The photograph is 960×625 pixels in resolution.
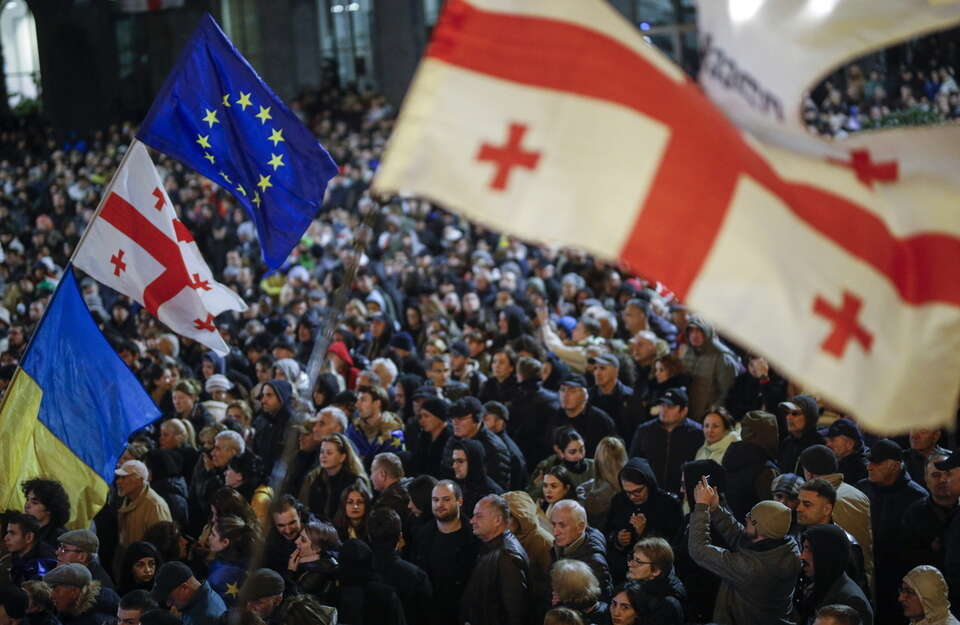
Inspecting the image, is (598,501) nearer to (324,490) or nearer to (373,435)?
(324,490)

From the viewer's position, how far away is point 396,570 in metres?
7.03

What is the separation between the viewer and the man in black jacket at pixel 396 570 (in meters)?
7.02

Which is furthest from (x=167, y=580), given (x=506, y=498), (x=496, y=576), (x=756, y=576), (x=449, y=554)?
(x=756, y=576)

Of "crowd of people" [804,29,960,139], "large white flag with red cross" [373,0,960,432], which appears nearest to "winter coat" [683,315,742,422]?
"large white flag with red cross" [373,0,960,432]

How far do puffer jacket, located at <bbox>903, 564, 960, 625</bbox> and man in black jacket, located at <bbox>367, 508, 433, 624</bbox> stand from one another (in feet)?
8.15

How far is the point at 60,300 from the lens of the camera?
285 inches

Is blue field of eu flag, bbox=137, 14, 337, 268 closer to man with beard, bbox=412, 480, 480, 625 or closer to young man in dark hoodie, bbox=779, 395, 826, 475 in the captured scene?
man with beard, bbox=412, 480, 480, 625

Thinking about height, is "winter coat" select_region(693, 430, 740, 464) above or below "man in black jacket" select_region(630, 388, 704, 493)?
above

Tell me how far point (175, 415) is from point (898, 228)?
27.6 ft

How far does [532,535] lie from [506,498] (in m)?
0.25

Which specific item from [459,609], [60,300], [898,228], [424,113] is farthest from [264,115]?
[898,228]

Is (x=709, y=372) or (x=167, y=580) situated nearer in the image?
(x=167, y=580)

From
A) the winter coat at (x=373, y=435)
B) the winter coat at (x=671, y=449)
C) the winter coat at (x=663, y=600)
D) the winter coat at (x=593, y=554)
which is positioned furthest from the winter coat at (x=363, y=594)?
the winter coat at (x=373, y=435)

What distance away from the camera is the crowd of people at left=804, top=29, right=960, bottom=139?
24078mm
